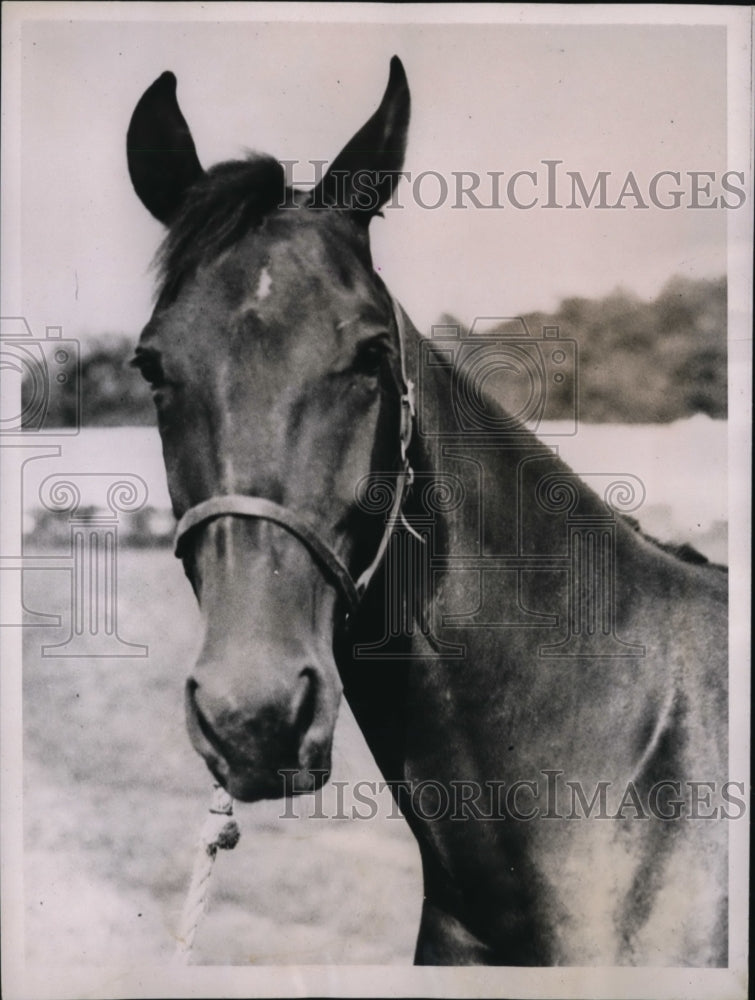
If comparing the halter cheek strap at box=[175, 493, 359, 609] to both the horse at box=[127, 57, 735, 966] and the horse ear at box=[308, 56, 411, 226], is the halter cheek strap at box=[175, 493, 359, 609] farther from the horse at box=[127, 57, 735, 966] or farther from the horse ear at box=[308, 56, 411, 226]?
the horse ear at box=[308, 56, 411, 226]

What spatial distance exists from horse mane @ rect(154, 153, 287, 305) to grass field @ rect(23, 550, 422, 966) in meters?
0.46

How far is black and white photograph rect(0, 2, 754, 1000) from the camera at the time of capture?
138 centimetres

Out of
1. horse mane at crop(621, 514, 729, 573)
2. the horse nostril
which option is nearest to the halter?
the horse nostril

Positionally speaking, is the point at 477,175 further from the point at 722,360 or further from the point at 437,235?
the point at 722,360

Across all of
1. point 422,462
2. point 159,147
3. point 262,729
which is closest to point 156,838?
point 262,729

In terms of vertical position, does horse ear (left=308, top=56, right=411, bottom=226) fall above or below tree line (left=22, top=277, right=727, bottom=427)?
above

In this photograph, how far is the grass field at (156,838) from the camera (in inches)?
56.1

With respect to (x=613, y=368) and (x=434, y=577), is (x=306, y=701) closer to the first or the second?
(x=434, y=577)

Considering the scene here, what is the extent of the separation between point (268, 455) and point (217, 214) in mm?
372

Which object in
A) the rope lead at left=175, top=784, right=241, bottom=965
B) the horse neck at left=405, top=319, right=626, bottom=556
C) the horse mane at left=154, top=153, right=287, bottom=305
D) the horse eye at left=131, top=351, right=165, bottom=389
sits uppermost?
the horse mane at left=154, top=153, right=287, bottom=305

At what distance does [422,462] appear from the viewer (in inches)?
53.4

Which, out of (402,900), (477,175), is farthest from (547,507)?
(402,900)

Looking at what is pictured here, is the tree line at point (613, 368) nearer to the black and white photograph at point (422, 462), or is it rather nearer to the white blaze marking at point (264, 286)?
the black and white photograph at point (422, 462)

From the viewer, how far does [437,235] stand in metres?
1.43
